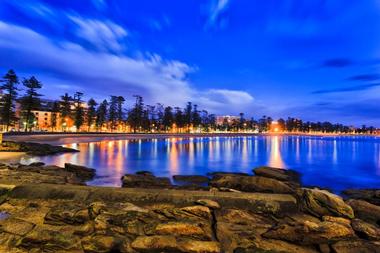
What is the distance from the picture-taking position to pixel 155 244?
482 centimetres

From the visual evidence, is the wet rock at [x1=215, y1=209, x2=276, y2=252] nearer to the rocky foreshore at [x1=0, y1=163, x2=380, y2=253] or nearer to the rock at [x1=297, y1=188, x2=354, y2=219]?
the rocky foreshore at [x1=0, y1=163, x2=380, y2=253]

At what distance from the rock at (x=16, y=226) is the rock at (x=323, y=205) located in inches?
246

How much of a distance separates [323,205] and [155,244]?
13.7 ft

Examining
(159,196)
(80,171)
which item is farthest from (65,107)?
(159,196)

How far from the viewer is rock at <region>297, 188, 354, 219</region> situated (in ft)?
20.7

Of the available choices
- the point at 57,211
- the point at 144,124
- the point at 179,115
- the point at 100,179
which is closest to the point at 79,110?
the point at 144,124

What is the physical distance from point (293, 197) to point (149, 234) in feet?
12.8

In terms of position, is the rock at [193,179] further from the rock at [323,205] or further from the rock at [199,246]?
the rock at [199,246]

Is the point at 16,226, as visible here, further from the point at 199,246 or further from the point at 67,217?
the point at 199,246

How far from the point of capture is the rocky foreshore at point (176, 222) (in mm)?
4957

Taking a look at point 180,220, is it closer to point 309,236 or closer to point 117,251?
point 117,251

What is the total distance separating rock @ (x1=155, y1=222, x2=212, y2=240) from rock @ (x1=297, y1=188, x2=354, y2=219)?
274 cm

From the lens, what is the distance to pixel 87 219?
5863mm

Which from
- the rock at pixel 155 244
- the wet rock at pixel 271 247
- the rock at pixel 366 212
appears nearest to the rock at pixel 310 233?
the wet rock at pixel 271 247
